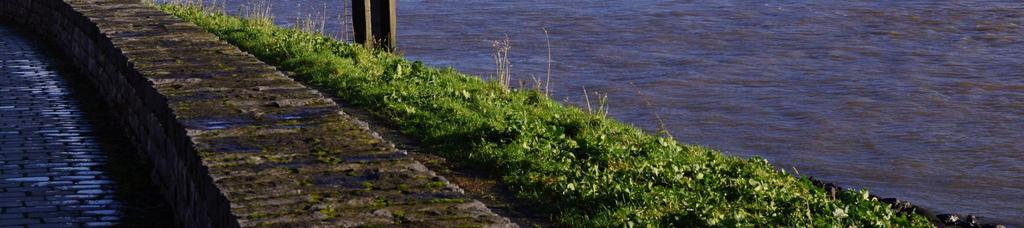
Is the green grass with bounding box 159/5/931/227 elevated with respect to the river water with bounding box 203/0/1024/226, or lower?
elevated

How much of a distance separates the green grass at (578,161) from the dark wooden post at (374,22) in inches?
84.9

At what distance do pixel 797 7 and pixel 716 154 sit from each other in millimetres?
14060

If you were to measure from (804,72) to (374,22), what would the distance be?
4.78 m

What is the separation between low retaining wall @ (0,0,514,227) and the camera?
439cm

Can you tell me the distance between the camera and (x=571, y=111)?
1035 centimetres

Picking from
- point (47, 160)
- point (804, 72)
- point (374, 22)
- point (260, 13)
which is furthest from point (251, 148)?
point (260, 13)

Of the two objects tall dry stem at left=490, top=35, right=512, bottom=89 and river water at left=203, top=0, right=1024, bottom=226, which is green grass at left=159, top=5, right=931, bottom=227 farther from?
river water at left=203, top=0, right=1024, bottom=226

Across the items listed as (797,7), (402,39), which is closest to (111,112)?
(402,39)

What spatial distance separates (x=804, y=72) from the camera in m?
16.3

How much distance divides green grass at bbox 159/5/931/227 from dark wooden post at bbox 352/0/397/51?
84.9 inches

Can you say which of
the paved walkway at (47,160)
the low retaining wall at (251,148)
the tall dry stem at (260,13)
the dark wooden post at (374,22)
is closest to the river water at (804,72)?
the tall dry stem at (260,13)

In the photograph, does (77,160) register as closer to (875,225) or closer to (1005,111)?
(875,225)

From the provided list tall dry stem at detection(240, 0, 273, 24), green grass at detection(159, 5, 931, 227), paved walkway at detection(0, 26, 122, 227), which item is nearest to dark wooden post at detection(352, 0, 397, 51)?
tall dry stem at detection(240, 0, 273, 24)

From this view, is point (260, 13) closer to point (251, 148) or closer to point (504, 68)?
point (504, 68)
